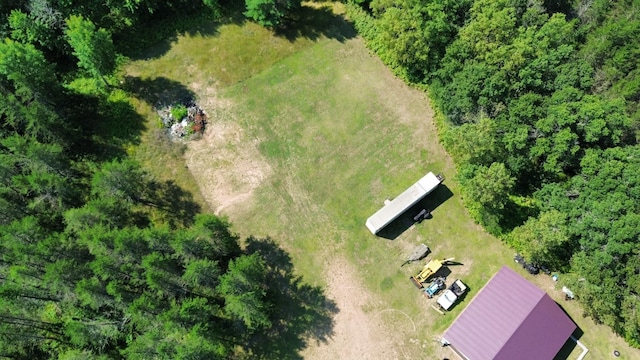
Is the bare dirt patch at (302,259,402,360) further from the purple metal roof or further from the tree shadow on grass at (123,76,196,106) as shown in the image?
the tree shadow on grass at (123,76,196,106)

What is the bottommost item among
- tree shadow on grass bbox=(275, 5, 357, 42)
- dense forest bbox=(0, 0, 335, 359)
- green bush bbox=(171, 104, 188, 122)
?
dense forest bbox=(0, 0, 335, 359)

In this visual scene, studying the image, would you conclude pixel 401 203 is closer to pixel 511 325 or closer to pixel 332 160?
pixel 332 160

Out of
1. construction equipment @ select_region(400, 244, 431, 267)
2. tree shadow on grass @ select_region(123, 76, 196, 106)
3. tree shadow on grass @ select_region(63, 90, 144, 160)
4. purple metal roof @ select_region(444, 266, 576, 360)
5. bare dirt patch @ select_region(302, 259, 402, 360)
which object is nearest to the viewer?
purple metal roof @ select_region(444, 266, 576, 360)

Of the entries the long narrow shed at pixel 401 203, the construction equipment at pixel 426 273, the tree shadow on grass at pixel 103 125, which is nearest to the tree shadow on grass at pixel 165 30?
the tree shadow on grass at pixel 103 125

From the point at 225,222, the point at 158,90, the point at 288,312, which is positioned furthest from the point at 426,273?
the point at 158,90

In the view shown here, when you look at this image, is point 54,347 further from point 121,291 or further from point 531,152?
point 531,152

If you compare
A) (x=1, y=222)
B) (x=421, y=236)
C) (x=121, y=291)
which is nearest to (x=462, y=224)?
(x=421, y=236)

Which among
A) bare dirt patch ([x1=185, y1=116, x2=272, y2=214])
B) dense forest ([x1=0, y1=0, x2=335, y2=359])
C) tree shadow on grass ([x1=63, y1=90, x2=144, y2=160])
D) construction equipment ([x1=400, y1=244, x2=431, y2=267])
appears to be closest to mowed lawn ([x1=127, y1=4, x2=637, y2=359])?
bare dirt patch ([x1=185, y1=116, x2=272, y2=214])
